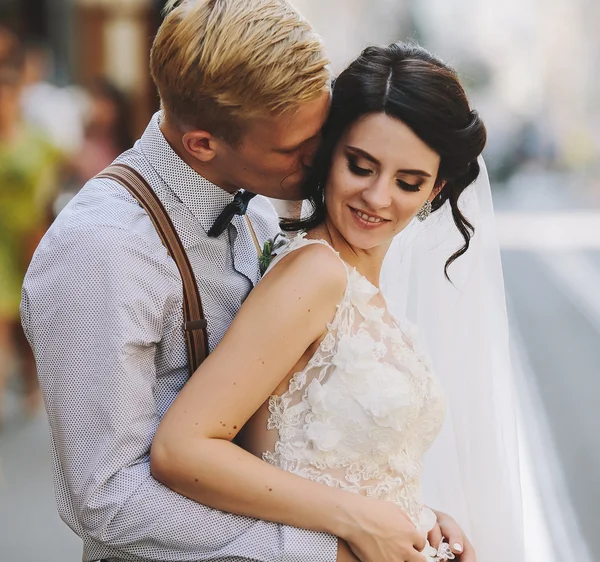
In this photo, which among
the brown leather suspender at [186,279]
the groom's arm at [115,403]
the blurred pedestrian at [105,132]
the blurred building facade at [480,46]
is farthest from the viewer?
the blurred building facade at [480,46]

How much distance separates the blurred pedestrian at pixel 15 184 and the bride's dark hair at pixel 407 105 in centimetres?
368

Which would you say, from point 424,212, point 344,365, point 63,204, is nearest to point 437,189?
point 424,212

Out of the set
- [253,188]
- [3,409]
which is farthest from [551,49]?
[253,188]

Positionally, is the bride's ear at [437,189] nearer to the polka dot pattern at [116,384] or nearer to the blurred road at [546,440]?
the polka dot pattern at [116,384]

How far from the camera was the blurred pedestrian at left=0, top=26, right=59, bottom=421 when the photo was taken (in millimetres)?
5688

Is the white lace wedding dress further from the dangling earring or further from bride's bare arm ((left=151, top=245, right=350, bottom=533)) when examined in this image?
the dangling earring

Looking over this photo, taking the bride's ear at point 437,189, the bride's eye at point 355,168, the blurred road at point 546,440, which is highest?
the bride's eye at point 355,168

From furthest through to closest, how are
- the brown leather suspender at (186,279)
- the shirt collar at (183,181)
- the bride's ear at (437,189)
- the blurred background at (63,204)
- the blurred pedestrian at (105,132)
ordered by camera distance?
the blurred pedestrian at (105,132), the blurred background at (63,204), the bride's ear at (437,189), the shirt collar at (183,181), the brown leather suspender at (186,279)

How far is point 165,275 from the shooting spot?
2004mm

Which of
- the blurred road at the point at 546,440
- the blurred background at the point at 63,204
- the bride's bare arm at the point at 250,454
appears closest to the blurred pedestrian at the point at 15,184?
the blurred background at the point at 63,204

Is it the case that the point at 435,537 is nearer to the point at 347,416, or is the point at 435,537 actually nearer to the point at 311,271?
the point at 347,416

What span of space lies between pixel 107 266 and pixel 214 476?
472 millimetres

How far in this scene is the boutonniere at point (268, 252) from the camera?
2365 mm

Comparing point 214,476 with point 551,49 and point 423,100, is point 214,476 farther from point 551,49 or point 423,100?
point 551,49
